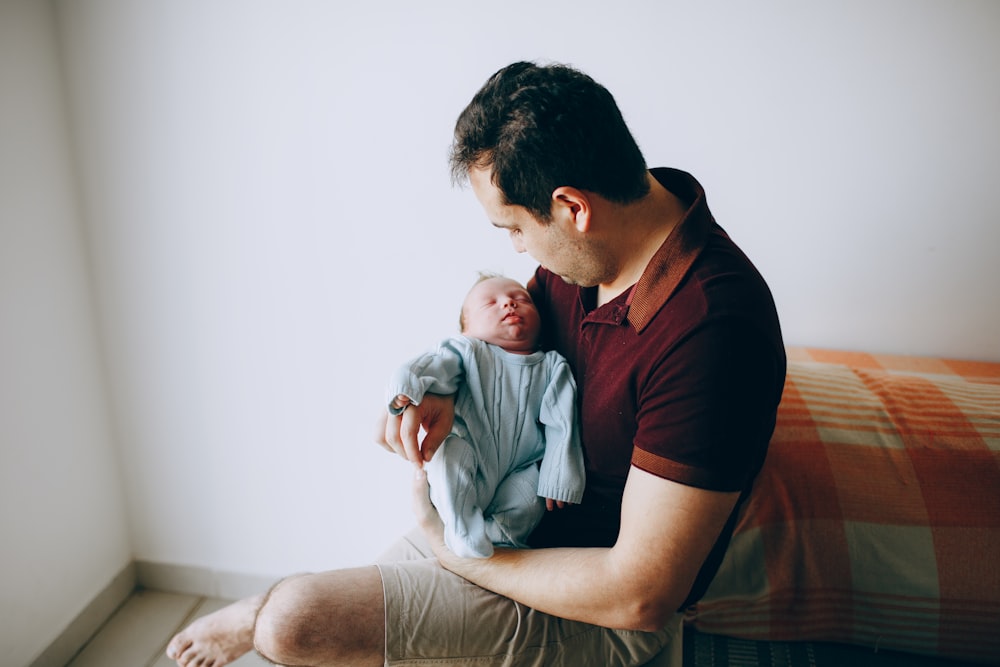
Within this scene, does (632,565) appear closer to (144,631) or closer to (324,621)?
(324,621)

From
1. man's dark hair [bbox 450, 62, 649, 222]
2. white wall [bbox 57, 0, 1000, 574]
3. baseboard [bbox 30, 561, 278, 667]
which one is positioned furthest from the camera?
baseboard [bbox 30, 561, 278, 667]

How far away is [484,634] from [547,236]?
0.66m

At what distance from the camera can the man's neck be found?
42.4 inches

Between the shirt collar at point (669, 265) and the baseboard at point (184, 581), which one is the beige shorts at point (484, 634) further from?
the baseboard at point (184, 581)

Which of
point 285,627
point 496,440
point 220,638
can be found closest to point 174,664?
point 220,638

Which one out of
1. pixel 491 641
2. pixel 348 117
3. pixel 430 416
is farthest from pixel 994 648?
pixel 348 117

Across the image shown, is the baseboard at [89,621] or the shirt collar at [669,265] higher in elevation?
the shirt collar at [669,265]

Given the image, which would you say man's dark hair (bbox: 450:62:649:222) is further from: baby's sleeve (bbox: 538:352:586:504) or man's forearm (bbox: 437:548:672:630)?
man's forearm (bbox: 437:548:672:630)

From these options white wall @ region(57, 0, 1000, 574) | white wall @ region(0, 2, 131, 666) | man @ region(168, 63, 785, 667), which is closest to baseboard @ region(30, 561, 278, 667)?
white wall @ region(0, 2, 131, 666)

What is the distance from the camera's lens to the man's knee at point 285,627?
3.50 feet

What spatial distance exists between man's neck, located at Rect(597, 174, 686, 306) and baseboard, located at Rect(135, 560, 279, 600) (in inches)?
65.9

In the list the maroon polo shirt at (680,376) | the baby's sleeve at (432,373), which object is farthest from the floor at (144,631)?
the maroon polo shirt at (680,376)

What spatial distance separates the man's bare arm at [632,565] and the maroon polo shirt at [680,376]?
42 mm

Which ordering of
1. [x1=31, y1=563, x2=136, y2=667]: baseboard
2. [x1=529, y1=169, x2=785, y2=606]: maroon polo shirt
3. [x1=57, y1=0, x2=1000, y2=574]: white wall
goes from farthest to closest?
1. [x1=31, y1=563, x2=136, y2=667]: baseboard
2. [x1=57, y1=0, x2=1000, y2=574]: white wall
3. [x1=529, y1=169, x2=785, y2=606]: maroon polo shirt
